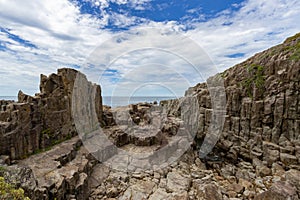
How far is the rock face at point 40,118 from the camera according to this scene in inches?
643

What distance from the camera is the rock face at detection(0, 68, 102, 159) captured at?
53.6 feet

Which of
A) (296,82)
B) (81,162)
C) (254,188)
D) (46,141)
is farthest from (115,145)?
(296,82)

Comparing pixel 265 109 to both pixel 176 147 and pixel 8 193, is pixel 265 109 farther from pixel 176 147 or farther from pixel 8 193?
pixel 8 193

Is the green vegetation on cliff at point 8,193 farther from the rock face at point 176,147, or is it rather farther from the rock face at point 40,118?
the rock face at point 40,118

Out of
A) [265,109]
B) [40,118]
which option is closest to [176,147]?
[265,109]

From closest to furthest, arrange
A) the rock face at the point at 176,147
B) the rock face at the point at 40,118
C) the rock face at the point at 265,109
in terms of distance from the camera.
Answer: the rock face at the point at 176,147, the rock face at the point at 40,118, the rock face at the point at 265,109

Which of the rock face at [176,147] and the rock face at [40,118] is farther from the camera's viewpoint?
the rock face at [40,118]

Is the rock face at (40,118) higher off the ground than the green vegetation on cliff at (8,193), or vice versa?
the rock face at (40,118)

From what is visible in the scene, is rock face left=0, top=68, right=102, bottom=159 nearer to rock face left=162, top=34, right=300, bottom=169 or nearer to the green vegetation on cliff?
the green vegetation on cliff

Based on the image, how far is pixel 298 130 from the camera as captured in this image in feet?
68.6

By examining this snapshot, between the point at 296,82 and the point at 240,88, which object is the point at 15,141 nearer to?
the point at 240,88

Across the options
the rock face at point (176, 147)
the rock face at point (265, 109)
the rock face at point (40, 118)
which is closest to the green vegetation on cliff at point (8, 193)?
the rock face at point (176, 147)

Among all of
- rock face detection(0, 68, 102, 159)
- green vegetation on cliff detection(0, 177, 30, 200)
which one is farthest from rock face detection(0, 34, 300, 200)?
green vegetation on cliff detection(0, 177, 30, 200)

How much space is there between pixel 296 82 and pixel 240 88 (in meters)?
7.05
